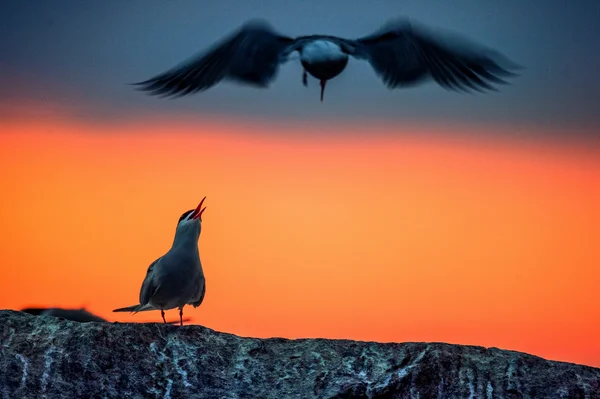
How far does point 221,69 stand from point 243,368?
5.48m

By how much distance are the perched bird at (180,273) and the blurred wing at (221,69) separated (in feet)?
11.3

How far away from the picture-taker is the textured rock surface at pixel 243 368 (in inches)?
277

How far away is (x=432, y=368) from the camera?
725 centimetres

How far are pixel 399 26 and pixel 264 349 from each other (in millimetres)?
5376

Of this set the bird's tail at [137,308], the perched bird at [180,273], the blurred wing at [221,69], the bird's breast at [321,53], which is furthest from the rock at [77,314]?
the bird's breast at [321,53]

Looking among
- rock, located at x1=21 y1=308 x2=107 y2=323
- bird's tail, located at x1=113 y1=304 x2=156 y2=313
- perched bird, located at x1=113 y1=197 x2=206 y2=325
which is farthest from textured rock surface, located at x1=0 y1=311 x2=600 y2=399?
rock, located at x1=21 y1=308 x2=107 y2=323

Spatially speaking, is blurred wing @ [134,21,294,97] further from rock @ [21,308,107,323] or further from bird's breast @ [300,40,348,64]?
rock @ [21,308,107,323]

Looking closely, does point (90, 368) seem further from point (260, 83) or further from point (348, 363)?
point (260, 83)

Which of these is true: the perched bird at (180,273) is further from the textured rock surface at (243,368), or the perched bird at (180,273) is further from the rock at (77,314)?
the rock at (77,314)

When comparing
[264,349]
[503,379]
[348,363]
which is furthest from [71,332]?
[503,379]

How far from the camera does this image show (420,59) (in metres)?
11.3

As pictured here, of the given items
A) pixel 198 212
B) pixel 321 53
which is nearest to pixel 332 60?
pixel 321 53

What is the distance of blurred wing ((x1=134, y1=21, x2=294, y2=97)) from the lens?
11492 mm

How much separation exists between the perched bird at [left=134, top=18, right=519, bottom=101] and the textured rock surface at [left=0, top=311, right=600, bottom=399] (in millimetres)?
4435
